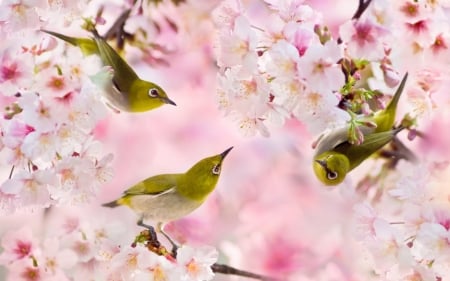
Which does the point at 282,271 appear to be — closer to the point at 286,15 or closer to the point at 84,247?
the point at 84,247

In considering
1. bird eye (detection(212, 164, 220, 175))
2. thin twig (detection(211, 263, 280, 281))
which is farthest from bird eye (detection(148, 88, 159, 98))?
thin twig (detection(211, 263, 280, 281))

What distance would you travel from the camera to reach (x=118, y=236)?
2.60ft

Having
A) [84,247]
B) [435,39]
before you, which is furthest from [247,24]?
[84,247]

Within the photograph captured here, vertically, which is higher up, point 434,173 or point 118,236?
point 434,173

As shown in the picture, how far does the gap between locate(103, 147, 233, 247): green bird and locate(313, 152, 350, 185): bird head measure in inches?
3.9

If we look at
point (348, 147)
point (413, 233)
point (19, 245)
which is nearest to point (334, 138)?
point (348, 147)

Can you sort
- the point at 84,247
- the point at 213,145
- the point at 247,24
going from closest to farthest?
the point at 247,24 → the point at 84,247 → the point at 213,145

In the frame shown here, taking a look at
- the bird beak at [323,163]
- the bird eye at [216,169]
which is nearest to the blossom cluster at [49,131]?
the bird eye at [216,169]

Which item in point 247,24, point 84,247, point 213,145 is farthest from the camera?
point 213,145

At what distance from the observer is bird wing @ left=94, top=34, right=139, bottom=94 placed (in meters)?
0.79

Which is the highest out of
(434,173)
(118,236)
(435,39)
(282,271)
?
(435,39)

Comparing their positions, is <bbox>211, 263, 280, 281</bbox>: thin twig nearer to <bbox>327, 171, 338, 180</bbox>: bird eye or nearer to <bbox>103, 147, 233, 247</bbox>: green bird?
<bbox>103, 147, 233, 247</bbox>: green bird

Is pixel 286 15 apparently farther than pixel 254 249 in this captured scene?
No

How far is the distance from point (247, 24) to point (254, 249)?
1.13 ft
